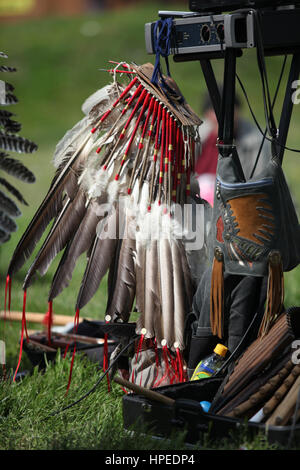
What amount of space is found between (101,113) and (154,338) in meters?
1.04

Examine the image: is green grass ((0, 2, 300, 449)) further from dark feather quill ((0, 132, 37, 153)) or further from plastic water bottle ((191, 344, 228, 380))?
dark feather quill ((0, 132, 37, 153))

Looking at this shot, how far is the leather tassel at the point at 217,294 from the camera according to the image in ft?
9.61

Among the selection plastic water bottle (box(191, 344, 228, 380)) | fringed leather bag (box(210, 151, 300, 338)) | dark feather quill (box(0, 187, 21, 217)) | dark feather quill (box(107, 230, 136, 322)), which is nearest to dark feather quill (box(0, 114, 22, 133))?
dark feather quill (box(0, 187, 21, 217))

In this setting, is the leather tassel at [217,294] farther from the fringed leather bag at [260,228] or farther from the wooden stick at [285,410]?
the wooden stick at [285,410]

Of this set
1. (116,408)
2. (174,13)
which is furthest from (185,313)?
(174,13)

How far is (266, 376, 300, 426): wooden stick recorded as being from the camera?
2531 millimetres

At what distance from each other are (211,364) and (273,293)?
16.5 inches

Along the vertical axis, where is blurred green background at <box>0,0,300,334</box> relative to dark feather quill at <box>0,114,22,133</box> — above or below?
above

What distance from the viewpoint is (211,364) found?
9.91 ft

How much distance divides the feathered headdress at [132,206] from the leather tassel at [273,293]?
0.43 meters

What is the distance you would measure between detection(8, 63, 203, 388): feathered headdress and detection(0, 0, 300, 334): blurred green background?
9150 mm

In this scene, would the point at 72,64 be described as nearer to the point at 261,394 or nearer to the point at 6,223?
the point at 6,223

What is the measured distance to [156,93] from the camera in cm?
313

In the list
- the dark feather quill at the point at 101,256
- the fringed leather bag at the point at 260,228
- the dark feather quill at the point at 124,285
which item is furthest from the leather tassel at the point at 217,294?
the dark feather quill at the point at 101,256
